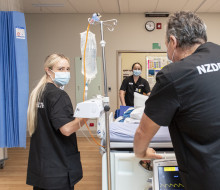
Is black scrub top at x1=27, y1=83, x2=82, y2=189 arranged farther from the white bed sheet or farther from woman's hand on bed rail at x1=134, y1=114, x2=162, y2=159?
woman's hand on bed rail at x1=134, y1=114, x2=162, y2=159

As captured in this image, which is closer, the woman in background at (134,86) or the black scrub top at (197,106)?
the black scrub top at (197,106)

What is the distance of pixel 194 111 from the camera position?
2.56ft

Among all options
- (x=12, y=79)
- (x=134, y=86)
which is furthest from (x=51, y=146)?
(x=134, y=86)

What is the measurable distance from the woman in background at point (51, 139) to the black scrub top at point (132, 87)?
8.64 ft

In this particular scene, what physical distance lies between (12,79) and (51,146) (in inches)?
63.7

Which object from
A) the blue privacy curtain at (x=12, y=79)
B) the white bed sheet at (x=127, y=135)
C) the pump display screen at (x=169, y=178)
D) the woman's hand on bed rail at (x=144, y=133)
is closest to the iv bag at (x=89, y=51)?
the white bed sheet at (x=127, y=135)

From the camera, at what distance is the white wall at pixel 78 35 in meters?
4.69

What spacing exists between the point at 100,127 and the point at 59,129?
0.79 feet

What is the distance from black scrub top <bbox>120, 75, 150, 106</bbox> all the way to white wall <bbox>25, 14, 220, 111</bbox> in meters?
0.87

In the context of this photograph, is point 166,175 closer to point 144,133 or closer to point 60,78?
point 144,133

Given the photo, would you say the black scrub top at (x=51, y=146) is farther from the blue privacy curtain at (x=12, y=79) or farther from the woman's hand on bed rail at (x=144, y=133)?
the blue privacy curtain at (x=12, y=79)

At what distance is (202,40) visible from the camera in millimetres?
889

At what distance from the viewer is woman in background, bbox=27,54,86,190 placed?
1279 millimetres

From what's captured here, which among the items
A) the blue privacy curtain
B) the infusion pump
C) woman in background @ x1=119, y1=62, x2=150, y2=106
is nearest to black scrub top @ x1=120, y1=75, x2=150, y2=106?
woman in background @ x1=119, y1=62, x2=150, y2=106
